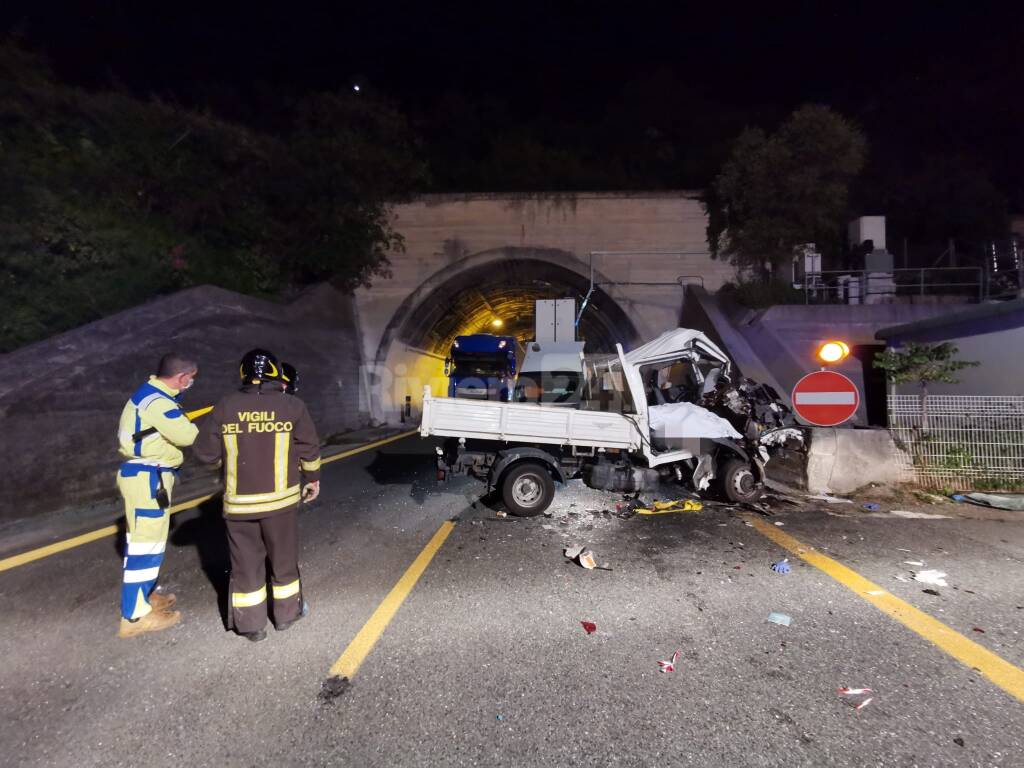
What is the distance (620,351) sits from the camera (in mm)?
6301

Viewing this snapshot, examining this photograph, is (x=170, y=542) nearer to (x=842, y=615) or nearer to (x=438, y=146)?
(x=842, y=615)

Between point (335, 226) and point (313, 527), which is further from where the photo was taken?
point (335, 226)

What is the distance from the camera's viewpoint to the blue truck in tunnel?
15047 millimetres

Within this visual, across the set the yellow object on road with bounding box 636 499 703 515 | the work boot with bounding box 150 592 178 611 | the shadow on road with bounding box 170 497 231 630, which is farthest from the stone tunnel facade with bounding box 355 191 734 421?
the work boot with bounding box 150 592 178 611

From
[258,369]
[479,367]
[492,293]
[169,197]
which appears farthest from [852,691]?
[492,293]

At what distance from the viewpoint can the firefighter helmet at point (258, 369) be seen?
10.4 ft

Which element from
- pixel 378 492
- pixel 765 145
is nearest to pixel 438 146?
pixel 765 145

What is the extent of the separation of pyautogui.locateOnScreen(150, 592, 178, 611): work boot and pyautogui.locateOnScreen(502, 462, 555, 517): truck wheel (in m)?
3.40

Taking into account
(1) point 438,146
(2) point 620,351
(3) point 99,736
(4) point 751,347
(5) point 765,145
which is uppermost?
(1) point 438,146

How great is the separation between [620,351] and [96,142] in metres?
13.8

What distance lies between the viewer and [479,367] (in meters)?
15.3

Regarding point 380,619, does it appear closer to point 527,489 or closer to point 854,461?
point 527,489

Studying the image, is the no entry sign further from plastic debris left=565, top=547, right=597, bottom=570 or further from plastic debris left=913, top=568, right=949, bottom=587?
plastic debris left=565, top=547, right=597, bottom=570

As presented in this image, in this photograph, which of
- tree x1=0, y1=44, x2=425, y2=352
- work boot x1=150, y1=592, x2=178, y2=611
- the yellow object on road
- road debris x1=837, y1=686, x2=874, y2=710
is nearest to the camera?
road debris x1=837, y1=686, x2=874, y2=710
